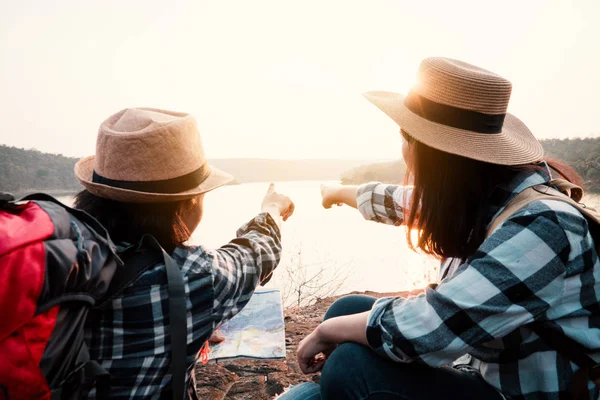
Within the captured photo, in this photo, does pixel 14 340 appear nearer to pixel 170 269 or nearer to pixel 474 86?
pixel 170 269

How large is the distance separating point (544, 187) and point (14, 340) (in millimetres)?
1257

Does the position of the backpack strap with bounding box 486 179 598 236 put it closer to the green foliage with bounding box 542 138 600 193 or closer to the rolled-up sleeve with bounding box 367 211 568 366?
the rolled-up sleeve with bounding box 367 211 568 366

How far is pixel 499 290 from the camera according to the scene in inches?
35.7

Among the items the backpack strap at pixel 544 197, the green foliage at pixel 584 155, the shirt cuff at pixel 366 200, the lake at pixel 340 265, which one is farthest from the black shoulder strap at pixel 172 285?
the green foliage at pixel 584 155

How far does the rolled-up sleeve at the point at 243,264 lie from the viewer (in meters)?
1.21

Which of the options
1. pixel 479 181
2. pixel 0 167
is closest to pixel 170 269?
pixel 479 181

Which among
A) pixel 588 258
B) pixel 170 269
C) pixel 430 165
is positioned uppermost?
pixel 430 165

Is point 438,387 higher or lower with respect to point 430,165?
lower

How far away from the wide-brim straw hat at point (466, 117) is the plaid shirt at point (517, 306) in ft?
0.74

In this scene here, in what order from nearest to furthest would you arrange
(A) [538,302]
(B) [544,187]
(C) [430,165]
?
(A) [538,302]
(B) [544,187]
(C) [430,165]

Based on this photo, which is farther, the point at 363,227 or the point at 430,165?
the point at 363,227

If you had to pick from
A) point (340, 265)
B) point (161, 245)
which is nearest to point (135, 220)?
point (161, 245)

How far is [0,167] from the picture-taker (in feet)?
36.0

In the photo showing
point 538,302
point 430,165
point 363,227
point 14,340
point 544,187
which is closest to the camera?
point 14,340
